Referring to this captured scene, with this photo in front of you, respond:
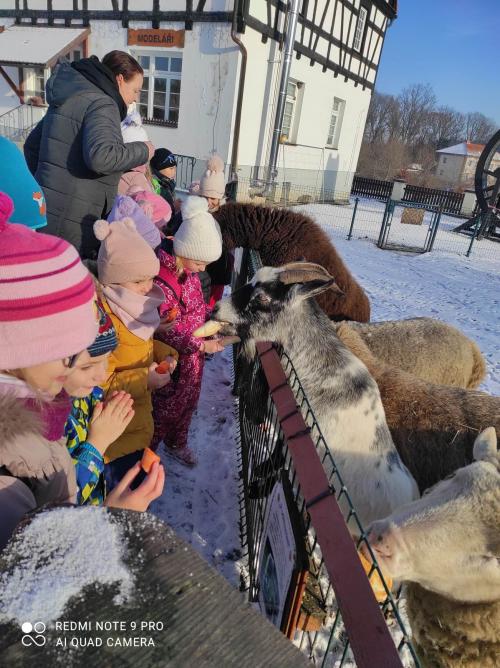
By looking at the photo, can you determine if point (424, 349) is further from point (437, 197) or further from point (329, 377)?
point (437, 197)

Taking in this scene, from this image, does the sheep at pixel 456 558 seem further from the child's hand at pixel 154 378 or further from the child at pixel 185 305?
the child at pixel 185 305

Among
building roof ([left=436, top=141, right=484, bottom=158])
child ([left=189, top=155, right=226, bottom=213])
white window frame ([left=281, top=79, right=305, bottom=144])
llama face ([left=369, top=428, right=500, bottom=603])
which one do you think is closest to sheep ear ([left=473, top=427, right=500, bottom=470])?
llama face ([left=369, top=428, right=500, bottom=603])

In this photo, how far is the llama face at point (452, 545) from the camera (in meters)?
1.59

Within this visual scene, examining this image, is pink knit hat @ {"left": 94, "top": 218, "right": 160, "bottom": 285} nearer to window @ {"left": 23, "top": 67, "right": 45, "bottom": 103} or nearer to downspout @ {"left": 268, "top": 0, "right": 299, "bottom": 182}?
downspout @ {"left": 268, "top": 0, "right": 299, "bottom": 182}

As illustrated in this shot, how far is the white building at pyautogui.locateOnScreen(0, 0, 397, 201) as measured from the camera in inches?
520

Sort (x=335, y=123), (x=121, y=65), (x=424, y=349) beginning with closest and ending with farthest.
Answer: (x=121, y=65) → (x=424, y=349) → (x=335, y=123)

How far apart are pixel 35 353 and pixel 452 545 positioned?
160 cm

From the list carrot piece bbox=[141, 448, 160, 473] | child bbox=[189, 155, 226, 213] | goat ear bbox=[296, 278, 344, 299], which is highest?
child bbox=[189, 155, 226, 213]

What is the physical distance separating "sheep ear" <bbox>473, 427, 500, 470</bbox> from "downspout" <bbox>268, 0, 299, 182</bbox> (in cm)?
1476

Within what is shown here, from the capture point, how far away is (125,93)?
311 cm

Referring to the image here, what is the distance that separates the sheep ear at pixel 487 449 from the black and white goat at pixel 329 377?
1.91 feet

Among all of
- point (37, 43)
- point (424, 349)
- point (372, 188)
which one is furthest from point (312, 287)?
point (372, 188)

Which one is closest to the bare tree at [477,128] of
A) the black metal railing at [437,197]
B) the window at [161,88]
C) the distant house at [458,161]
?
the distant house at [458,161]

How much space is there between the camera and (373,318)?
7641 mm
